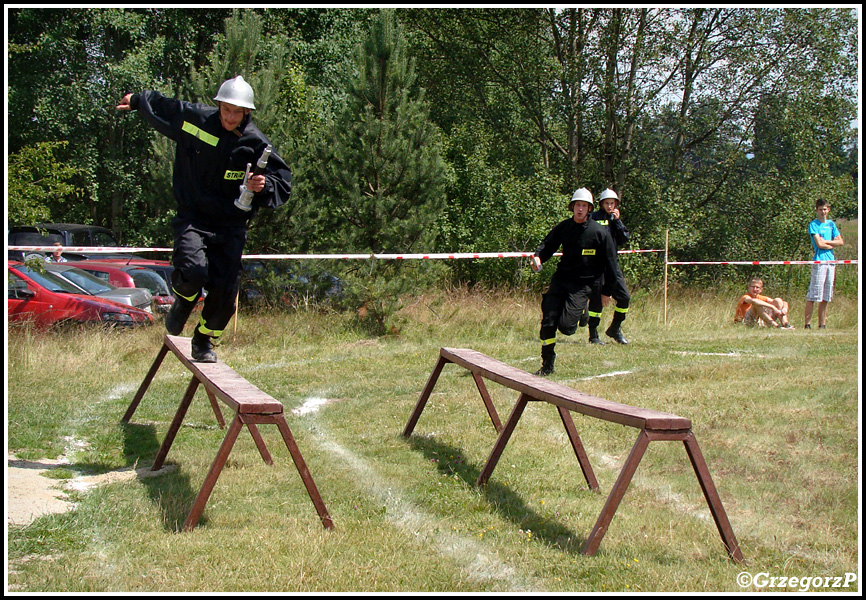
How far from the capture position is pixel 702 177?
21.4 metres

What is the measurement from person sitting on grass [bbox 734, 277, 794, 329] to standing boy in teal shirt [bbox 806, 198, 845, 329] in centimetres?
43

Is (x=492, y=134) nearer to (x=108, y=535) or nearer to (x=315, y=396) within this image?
(x=315, y=396)

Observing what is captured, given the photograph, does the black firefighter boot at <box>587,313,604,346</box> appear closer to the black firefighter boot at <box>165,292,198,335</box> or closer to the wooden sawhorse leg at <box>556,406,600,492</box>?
the wooden sawhorse leg at <box>556,406,600,492</box>

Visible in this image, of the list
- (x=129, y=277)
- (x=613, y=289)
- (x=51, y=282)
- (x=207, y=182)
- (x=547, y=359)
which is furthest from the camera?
(x=129, y=277)

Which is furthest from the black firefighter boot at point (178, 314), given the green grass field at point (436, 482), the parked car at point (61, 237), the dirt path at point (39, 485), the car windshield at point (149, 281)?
the parked car at point (61, 237)

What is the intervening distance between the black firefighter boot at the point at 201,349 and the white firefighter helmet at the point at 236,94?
1759 millimetres

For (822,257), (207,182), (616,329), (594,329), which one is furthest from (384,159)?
(207,182)

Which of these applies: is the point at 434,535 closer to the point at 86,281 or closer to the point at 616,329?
the point at 616,329

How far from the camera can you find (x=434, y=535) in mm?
4527

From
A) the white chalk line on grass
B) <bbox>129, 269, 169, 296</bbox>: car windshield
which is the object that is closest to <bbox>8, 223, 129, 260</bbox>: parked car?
<bbox>129, 269, 169, 296</bbox>: car windshield

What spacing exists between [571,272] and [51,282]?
817 centimetres

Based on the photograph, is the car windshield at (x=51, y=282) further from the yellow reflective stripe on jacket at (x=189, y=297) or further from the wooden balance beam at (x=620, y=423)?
the wooden balance beam at (x=620, y=423)

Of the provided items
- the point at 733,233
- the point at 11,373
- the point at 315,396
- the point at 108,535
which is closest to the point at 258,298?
the point at 11,373

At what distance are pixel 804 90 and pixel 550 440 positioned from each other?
15.8 m
